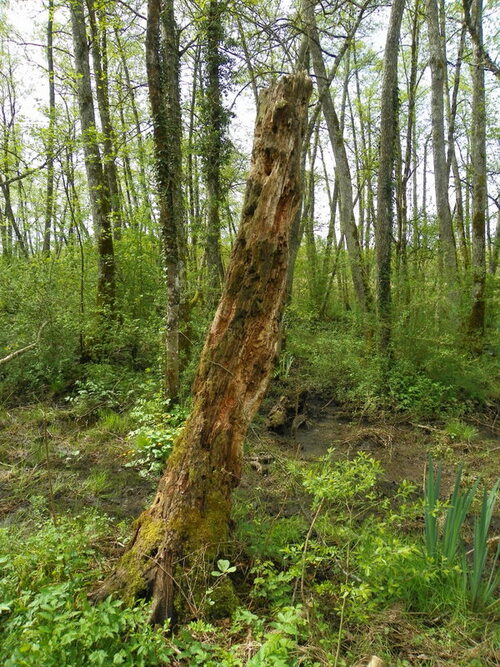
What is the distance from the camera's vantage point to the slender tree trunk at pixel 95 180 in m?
6.82

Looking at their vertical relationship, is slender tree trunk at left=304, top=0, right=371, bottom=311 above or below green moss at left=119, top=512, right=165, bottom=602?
above

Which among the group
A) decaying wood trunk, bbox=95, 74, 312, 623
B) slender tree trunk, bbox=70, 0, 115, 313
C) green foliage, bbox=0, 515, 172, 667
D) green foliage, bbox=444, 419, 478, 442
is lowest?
green foliage, bbox=444, 419, 478, 442

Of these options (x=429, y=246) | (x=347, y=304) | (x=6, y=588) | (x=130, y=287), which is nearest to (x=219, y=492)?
(x=6, y=588)

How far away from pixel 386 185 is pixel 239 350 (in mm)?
5391

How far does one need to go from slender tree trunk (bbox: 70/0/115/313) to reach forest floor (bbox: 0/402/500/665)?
2359mm

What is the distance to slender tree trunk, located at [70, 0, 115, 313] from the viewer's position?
682 centimetres

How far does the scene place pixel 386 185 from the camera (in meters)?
6.57

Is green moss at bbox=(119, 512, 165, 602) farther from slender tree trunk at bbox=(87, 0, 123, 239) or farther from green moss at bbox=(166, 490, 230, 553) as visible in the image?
slender tree trunk at bbox=(87, 0, 123, 239)

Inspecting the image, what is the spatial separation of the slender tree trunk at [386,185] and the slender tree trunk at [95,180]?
470 centimetres

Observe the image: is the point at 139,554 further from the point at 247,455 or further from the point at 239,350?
the point at 247,455

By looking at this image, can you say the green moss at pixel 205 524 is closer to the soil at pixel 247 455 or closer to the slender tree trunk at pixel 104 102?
the soil at pixel 247 455

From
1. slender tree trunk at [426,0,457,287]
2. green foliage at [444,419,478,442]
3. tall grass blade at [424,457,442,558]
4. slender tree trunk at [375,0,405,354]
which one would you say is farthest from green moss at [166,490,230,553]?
slender tree trunk at [426,0,457,287]

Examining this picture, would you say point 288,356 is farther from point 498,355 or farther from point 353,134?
point 353,134

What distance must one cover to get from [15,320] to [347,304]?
11630 mm
